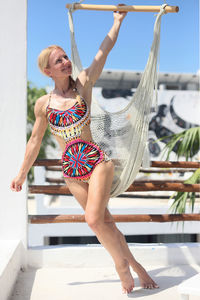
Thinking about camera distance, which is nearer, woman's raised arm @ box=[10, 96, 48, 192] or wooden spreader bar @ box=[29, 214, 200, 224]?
woman's raised arm @ box=[10, 96, 48, 192]

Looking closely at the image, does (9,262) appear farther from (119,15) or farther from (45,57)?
(119,15)

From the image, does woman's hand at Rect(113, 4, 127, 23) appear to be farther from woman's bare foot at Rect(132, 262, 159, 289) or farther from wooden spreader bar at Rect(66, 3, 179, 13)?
woman's bare foot at Rect(132, 262, 159, 289)

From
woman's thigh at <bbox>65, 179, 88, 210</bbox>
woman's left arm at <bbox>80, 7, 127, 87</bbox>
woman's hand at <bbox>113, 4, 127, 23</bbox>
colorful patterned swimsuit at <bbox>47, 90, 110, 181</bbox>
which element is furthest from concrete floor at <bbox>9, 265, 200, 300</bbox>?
woman's hand at <bbox>113, 4, 127, 23</bbox>

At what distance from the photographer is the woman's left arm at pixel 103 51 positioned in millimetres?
2387

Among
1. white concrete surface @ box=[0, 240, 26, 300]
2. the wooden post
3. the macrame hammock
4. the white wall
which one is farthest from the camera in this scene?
the wooden post

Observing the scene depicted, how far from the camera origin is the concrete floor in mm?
2516

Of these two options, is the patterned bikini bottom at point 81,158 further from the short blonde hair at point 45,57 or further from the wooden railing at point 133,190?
the wooden railing at point 133,190

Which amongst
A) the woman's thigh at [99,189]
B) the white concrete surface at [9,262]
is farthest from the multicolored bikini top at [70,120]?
the white concrete surface at [9,262]

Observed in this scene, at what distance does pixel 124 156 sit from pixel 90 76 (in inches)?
25.7

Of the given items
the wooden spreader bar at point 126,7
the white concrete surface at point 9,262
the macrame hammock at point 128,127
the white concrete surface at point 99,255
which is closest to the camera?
the white concrete surface at point 9,262

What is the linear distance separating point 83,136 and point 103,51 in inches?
21.1

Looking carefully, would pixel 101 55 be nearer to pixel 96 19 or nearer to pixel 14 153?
pixel 14 153

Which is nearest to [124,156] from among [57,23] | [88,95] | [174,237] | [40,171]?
[88,95]

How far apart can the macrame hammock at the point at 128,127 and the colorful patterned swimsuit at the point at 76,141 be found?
11.8 inches
